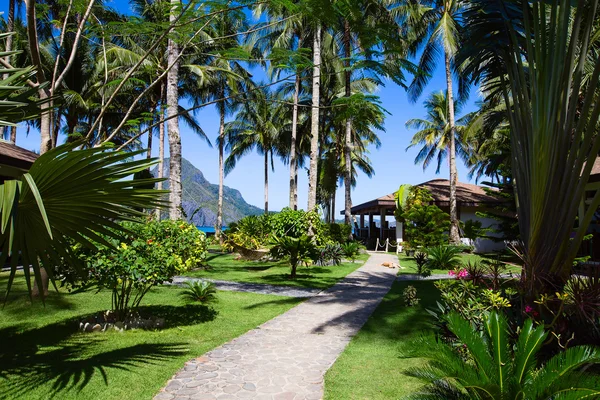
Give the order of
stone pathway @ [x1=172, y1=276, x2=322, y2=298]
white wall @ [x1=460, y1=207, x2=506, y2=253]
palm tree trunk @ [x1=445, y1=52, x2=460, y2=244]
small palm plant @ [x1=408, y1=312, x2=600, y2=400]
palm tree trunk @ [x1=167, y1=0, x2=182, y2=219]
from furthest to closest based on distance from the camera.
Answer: white wall @ [x1=460, y1=207, x2=506, y2=253]
palm tree trunk @ [x1=445, y1=52, x2=460, y2=244]
palm tree trunk @ [x1=167, y1=0, x2=182, y2=219]
stone pathway @ [x1=172, y1=276, x2=322, y2=298]
small palm plant @ [x1=408, y1=312, x2=600, y2=400]

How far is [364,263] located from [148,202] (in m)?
14.4

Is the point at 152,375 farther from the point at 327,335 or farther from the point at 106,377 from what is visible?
the point at 327,335

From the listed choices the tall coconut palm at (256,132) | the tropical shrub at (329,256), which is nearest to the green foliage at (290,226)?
the tropical shrub at (329,256)

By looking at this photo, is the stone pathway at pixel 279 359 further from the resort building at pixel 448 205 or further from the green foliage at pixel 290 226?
the resort building at pixel 448 205

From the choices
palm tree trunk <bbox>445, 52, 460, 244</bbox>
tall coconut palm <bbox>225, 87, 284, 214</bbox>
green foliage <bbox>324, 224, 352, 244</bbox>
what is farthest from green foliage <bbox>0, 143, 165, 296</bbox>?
tall coconut palm <bbox>225, 87, 284, 214</bbox>

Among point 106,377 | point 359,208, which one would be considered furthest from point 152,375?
point 359,208

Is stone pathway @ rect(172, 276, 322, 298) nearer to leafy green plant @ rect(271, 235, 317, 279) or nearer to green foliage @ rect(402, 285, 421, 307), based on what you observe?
leafy green plant @ rect(271, 235, 317, 279)

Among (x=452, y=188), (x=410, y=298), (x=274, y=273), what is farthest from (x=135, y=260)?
(x=452, y=188)

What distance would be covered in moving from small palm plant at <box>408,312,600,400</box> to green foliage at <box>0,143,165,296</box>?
106 inches

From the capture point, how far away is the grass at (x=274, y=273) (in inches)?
474

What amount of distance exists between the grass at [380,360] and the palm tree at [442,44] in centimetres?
1388

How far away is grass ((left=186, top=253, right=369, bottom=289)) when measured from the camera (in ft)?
39.5

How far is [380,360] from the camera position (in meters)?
5.07

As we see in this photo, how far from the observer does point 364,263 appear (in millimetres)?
17109
